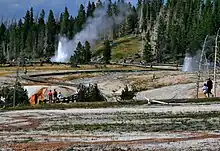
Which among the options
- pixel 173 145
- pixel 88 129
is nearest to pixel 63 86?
pixel 88 129

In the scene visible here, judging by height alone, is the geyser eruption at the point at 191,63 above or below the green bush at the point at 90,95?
above

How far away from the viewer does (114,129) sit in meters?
28.5

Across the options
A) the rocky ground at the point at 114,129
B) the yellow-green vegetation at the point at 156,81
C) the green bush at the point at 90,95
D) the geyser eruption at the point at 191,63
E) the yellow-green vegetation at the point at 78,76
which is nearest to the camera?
the rocky ground at the point at 114,129

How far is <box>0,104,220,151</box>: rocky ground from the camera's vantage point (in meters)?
22.5

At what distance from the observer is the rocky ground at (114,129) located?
22.5m

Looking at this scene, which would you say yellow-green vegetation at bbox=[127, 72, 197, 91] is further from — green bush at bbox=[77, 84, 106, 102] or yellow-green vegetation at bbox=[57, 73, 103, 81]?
green bush at bbox=[77, 84, 106, 102]

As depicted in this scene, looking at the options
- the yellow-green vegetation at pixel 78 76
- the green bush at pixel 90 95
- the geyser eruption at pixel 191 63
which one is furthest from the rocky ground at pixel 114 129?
the geyser eruption at pixel 191 63

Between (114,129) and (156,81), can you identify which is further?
(156,81)

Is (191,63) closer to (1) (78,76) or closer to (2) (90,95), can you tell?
(1) (78,76)

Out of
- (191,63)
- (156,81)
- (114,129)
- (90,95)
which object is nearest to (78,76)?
(156,81)

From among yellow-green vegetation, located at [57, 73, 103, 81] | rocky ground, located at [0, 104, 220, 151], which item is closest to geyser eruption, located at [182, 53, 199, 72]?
yellow-green vegetation, located at [57, 73, 103, 81]

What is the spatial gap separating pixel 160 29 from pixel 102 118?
15634 cm

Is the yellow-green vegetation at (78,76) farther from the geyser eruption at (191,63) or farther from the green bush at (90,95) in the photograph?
the green bush at (90,95)

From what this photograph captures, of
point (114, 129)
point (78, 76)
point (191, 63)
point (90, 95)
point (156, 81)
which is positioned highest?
point (191, 63)
